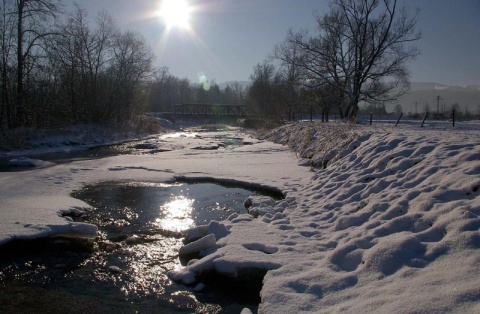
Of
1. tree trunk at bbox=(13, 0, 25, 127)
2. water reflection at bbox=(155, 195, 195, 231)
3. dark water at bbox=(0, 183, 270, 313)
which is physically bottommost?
dark water at bbox=(0, 183, 270, 313)

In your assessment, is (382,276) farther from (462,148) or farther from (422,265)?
(462,148)

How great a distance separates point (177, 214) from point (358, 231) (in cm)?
398

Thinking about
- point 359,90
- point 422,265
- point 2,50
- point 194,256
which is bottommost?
point 194,256

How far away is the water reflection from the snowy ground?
907mm

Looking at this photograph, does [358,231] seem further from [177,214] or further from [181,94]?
[181,94]

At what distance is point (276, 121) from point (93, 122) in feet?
57.3

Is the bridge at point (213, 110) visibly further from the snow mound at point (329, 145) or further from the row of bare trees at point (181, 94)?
the snow mound at point (329, 145)

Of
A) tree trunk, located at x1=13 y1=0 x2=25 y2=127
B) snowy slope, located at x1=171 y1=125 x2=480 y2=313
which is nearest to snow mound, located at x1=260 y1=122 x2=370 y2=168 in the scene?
snowy slope, located at x1=171 y1=125 x2=480 y2=313

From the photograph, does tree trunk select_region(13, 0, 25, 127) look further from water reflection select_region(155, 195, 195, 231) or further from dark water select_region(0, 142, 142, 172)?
water reflection select_region(155, 195, 195, 231)

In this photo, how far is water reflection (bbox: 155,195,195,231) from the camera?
6.74 metres

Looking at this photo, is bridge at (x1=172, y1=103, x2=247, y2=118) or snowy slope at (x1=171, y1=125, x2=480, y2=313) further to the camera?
bridge at (x1=172, y1=103, x2=247, y2=118)

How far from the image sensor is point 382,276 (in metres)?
3.69

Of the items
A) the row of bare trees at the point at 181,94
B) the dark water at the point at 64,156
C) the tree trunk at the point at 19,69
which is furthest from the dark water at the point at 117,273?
the row of bare trees at the point at 181,94

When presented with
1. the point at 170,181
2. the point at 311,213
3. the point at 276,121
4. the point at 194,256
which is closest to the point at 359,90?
the point at 276,121
